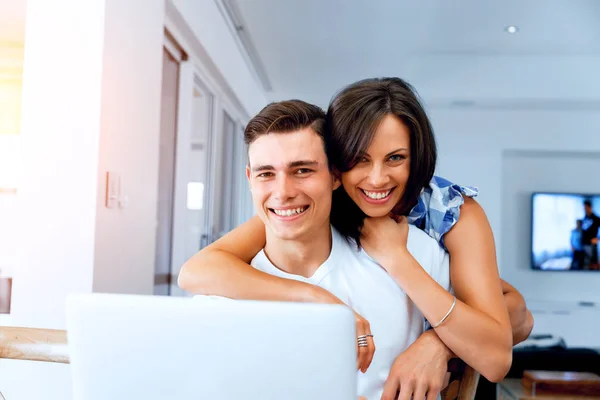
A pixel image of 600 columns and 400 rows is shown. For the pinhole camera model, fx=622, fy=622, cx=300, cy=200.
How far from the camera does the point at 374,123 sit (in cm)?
137

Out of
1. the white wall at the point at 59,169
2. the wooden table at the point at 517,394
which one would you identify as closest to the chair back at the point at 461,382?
the white wall at the point at 59,169

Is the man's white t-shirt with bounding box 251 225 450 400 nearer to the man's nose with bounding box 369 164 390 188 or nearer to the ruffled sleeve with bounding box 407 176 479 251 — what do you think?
the ruffled sleeve with bounding box 407 176 479 251

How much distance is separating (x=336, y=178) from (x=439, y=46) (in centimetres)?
451

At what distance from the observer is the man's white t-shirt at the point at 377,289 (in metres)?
1.38

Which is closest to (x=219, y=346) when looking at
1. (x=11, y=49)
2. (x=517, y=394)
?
(x=517, y=394)

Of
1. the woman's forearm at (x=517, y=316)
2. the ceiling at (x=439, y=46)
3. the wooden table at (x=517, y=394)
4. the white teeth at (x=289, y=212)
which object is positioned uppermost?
the ceiling at (x=439, y=46)

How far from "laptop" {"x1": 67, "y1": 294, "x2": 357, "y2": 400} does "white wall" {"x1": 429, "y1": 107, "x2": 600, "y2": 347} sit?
6335 millimetres

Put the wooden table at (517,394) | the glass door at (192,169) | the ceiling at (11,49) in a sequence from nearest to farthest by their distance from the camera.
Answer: the wooden table at (517,394), the ceiling at (11,49), the glass door at (192,169)

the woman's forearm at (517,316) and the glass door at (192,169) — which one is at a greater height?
the glass door at (192,169)

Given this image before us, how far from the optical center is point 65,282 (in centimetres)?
215

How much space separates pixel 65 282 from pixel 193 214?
88.3 inches

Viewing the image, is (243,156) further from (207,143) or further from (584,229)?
(584,229)

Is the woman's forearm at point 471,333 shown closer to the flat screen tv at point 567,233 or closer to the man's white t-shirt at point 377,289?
the man's white t-shirt at point 377,289

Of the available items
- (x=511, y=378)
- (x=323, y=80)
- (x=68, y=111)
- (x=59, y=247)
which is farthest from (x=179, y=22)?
(x=323, y=80)
